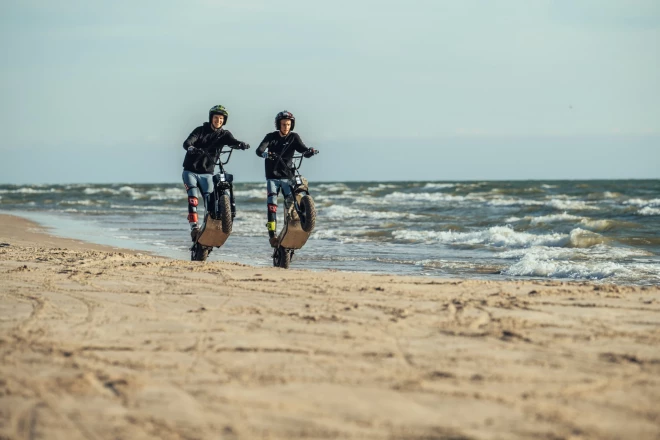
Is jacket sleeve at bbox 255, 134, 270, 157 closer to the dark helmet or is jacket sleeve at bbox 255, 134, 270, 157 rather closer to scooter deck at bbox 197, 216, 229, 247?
the dark helmet

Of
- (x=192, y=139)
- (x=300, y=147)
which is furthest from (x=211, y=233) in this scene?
(x=300, y=147)

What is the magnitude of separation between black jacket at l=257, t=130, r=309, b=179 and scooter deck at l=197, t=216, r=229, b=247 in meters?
0.91

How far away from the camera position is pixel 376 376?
4016 mm

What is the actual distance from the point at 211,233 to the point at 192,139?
1239 mm

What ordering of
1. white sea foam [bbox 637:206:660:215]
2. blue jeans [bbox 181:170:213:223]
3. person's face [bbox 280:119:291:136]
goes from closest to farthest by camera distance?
1. person's face [bbox 280:119:291:136]
2. blue jeans [bbox 181:170:213:223]
3. white sea foam [bbox 637:206:660:215]

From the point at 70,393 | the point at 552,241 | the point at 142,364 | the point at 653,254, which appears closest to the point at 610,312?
the point at 142,364

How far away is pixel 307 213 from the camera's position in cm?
945

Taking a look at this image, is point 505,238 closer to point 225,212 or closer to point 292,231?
point 292,231

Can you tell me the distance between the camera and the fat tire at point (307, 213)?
942 centimetres

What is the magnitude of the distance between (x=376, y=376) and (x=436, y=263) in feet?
23.8

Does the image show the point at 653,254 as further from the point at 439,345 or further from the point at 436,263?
the point at 439,345

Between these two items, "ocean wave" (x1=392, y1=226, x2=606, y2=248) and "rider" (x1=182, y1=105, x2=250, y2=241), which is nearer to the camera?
"rider" (x1=182, y1=105, x2=250, y2=241)

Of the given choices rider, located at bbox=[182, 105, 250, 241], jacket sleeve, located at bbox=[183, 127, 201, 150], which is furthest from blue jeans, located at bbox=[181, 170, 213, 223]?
jacket sleeve, located at bbox=[183, 127, 201, 150]

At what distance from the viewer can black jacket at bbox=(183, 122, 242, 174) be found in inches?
388
